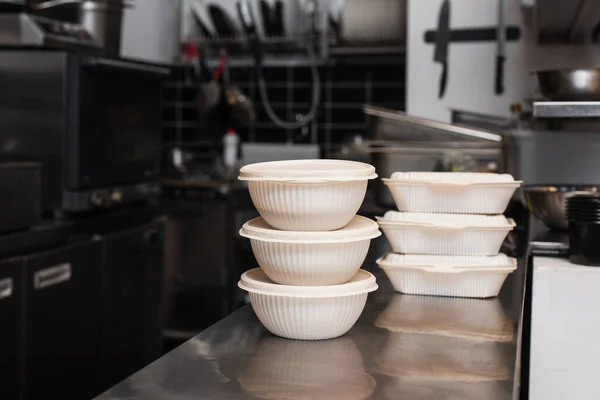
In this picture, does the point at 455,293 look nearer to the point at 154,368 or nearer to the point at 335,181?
the point at 335,181

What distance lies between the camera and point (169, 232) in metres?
4.75

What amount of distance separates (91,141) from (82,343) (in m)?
0.80

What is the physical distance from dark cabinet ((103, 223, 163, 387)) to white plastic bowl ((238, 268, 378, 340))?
1.94 m

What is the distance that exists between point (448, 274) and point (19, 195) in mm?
1524

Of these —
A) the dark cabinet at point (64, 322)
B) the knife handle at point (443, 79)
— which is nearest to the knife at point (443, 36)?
the knife handle at point (443, 79)

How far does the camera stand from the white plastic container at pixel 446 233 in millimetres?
1766

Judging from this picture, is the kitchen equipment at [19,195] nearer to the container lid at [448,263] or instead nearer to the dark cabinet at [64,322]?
the dark cabinet at [64,322]

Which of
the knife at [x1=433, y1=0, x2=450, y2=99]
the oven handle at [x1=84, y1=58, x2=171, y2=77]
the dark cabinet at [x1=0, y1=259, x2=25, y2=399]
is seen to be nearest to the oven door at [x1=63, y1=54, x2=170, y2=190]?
the oven handle at [x1=84, y1=58, x2=171, y2=77]

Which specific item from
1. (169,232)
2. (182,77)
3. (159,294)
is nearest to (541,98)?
(159,294)

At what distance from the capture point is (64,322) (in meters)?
2.90

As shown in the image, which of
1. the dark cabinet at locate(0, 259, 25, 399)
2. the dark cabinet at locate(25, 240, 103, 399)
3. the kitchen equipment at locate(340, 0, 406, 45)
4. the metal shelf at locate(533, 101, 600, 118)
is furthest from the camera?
the kitchen equipment at locate(340, 0, 406, 45)

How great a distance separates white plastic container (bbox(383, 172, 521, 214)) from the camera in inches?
71.4

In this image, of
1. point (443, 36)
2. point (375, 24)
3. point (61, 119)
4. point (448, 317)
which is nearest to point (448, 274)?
point (448, 317)

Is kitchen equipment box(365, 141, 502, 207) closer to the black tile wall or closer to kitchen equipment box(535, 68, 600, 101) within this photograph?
kitchen equipment box(535, 68, 600, 101)
